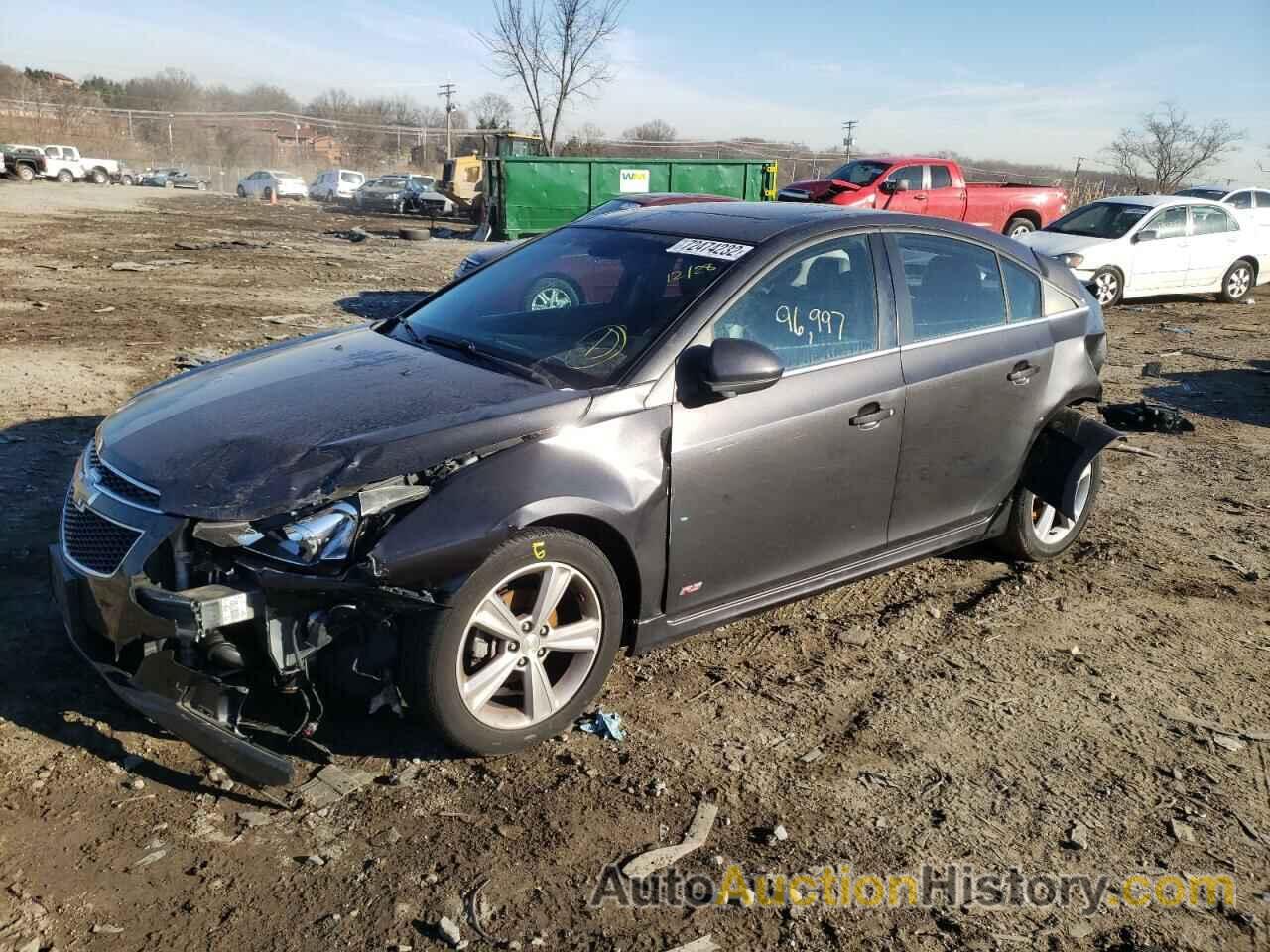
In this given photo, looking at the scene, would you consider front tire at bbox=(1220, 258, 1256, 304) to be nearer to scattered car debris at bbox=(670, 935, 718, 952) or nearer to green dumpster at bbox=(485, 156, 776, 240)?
green dumpster at bbox=(485, 156, 776, 240)

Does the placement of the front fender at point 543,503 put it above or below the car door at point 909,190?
below

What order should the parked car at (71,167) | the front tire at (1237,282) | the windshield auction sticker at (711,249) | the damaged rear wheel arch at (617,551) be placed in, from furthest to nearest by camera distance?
Answer: the parked car at (71,167), the front tire at (1237,282), the windshield auction sticker at (711,249), the damaged rear wheel arch at (617,551)

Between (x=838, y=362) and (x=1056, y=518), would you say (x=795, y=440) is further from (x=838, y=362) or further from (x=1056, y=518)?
(x=1056, y=518)

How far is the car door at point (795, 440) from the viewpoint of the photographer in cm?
351

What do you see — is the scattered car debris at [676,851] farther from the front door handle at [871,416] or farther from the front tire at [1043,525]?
the front tire at [1043,525]

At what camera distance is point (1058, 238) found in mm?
14516

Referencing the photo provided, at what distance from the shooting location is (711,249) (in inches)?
155

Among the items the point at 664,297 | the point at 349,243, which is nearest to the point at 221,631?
the point at 664,297

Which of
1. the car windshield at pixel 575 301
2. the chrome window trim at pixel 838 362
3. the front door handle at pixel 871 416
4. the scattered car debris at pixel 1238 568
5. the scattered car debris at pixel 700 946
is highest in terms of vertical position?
the car windshield at pixel 575 301

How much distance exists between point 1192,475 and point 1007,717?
4.09m

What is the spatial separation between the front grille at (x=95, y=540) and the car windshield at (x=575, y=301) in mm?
1429

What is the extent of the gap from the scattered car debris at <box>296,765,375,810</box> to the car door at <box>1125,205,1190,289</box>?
1466 centimetres

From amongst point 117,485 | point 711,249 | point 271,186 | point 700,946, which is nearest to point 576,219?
point 711,249

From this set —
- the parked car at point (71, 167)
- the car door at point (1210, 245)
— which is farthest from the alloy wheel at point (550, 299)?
the parked car at point (71, 167)
